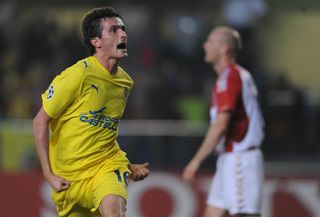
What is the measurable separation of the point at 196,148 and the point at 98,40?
5.24 metres

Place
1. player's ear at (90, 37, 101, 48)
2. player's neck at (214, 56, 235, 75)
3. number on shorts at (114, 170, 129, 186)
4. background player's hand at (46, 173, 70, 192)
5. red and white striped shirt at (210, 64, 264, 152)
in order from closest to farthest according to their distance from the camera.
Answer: background player's hand at (46, 173, 70, 192) < number on shorts at (114, 170, 129, 186) < player's ear at (90, 37, 101, 48) < red and white striped shirt at (210, 64, 264, 152) < player's neck at (214, 56, 235, 75)

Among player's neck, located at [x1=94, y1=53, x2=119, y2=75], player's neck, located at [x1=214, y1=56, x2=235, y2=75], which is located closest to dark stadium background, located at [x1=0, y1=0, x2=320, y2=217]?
player's neck, located at [x1=214, y1=56, x2=235, y2=75]

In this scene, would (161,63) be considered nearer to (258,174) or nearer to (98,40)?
(258,174)

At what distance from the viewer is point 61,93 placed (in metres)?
6.12

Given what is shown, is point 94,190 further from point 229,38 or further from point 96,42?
point 229,38

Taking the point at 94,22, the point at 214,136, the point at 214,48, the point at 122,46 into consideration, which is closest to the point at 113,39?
the point at 122,46

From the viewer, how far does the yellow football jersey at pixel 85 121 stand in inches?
245

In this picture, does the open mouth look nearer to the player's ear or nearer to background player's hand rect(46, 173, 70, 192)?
the player's ear

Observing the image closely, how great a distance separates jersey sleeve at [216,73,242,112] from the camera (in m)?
7.84

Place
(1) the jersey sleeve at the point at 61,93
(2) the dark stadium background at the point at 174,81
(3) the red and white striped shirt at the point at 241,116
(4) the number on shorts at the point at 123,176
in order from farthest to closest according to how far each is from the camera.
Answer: (2) the dark stadium background at the point at 174,81
(3) the red and white striped shirt at the point at 241,116
(4) the number on shorts at the point at 123,176
(1) the jersey sleeve at the point at 61,93

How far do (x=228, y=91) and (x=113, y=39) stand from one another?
71.7 inches

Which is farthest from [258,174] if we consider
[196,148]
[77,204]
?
[196,148]

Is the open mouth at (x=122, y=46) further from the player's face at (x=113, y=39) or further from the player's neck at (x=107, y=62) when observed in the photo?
the player's neck at (x=107, y=62)

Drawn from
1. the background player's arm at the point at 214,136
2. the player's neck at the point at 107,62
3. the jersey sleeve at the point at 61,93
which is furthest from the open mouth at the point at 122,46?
the background player's arm at the point at 214,136
